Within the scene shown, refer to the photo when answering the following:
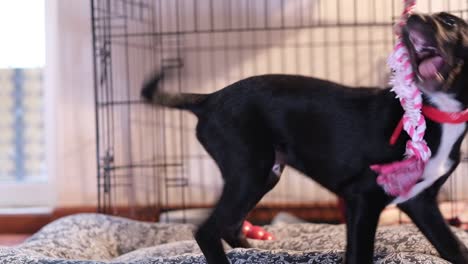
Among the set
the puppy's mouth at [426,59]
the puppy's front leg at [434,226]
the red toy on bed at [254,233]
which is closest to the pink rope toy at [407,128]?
the puppy's mouth at [426,59]

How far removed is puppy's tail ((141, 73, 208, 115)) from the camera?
165 centimetres

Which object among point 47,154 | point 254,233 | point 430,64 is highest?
point 430,64

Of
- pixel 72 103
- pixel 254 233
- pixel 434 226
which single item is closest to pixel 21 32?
pixel 72 103

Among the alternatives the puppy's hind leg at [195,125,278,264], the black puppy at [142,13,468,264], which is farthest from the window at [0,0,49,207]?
the puppy's hind leg at [195,125,278,264]

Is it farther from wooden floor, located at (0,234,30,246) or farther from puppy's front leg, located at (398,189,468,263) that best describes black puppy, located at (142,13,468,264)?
wooden floor, located at (0,234,30,246)

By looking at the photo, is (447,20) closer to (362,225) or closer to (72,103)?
(362,225)

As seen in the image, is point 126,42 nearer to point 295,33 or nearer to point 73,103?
point 73,103

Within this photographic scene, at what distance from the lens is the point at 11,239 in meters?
2.76

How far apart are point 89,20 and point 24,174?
0.77 metres

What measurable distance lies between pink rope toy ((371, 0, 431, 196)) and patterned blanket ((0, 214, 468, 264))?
22cm

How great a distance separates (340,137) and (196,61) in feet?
5.01

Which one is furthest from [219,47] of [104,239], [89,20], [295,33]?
[104,239]

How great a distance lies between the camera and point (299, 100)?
1.51 m

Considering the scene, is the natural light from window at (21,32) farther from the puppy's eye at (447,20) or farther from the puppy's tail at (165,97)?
the puppy's eye at (447,20)
